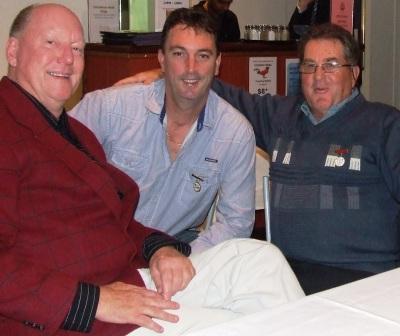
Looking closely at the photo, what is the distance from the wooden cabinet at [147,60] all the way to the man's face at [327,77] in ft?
4.05

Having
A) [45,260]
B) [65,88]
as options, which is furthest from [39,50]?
[45,260]

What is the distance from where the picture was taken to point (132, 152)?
2.23 metres

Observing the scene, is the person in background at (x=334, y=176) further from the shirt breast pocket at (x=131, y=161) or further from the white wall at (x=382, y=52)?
the white wall at (x=382, y=52)

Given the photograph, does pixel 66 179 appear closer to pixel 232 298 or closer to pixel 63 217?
pixel 63 217

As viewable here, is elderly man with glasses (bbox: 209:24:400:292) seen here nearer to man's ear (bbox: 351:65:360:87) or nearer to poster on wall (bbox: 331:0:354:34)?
man's ear (bbox: 351:65:360:87)

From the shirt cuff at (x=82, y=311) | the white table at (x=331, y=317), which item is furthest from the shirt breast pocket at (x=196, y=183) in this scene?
the white table at (x=331, y=317)

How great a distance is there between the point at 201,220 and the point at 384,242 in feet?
2.08

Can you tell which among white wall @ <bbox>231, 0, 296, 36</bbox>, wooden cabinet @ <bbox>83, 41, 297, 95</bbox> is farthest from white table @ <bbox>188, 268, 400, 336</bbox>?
white wall @ <bbox>231, 0, 296, 36</bbox>

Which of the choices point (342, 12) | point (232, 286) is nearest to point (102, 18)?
point (342, 12)

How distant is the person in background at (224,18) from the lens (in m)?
4.22

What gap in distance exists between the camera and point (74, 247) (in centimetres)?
155

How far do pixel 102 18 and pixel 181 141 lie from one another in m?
1.97

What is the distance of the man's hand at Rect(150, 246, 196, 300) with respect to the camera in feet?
5.46

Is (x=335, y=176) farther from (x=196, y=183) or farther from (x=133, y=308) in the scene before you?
(x=133, y=308)
